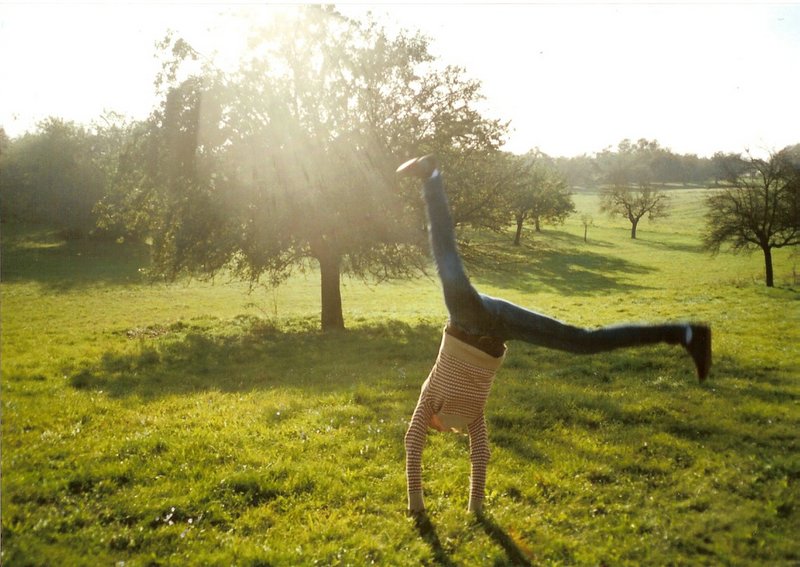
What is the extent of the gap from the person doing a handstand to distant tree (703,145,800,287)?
42522 millimetres

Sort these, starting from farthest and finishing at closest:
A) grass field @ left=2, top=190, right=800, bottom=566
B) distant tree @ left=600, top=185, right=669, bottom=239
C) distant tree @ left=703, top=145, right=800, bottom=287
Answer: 1. distant tree @ left=600, top=185, right=669, bottom=239
2. distant tree @ left=703, top=145, right=800, bottom=287
3. grass field @ left=2, top=190, right=800, bottom=566

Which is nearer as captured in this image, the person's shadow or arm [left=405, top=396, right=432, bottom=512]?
the person's shadow

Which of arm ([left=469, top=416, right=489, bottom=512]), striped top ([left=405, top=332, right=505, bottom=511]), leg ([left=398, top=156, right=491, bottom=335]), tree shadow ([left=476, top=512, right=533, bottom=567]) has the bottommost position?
tree shadow ([left=476, top=512, right=533, bottom=567])

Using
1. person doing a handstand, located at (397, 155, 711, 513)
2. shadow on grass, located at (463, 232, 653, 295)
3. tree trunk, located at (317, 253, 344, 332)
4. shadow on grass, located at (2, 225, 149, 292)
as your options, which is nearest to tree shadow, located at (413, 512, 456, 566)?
person doing a handstand, located at (397, 155, 711, 513)

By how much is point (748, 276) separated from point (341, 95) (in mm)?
42718

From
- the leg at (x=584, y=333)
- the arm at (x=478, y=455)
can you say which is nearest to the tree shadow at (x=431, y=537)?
the arm at (x=478, y=455)

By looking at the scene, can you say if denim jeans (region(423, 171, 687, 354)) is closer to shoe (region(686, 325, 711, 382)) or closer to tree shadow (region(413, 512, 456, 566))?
shoe (region(686, 325, 711, 382))

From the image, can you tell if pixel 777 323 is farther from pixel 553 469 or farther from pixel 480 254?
pixel 553 469

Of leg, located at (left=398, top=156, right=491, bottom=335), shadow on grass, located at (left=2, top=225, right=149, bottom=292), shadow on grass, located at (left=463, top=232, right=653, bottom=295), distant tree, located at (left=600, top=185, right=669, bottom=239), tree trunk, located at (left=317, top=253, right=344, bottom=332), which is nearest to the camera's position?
leg, located at (left=398, top=156, right=491, bottom=335)

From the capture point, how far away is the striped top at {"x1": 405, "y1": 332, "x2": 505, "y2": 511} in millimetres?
5281

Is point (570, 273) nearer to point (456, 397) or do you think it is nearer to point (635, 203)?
point (635, 203)

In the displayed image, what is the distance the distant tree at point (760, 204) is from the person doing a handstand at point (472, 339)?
42522 mm

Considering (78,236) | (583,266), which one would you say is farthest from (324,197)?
(78,236)

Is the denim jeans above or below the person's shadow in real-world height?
above
